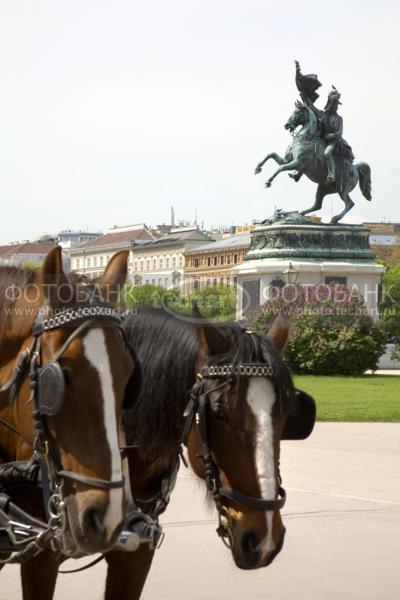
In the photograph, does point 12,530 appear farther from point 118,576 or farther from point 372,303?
point 372,303

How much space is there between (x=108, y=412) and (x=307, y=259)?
3822 centimetres

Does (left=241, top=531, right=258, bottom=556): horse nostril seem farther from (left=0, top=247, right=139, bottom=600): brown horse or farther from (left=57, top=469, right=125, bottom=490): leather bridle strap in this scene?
(left=57, top=469, right=125, bottom=490): leather bridle strap

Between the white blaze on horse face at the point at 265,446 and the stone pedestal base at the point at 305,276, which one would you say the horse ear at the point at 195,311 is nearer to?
the white blaze on horse face at the point at 265,446

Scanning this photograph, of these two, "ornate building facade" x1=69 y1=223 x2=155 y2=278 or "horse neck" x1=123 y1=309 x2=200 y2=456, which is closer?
"horse neck" x1=123 y1=309 x2=200 y2=456

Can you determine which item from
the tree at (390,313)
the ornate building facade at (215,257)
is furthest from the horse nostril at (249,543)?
the ornate building facade at (215,257)

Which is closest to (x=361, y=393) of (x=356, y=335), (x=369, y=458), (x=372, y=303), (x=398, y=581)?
(x=356, y=335)

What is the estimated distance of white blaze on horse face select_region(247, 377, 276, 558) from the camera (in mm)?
4291

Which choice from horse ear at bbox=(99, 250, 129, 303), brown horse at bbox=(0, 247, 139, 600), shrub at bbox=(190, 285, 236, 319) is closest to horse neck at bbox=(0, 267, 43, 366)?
brown horse at bbox=(0, 247, 139, 600)

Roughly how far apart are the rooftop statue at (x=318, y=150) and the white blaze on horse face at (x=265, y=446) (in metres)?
37.3

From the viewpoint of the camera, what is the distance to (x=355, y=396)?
2491cm

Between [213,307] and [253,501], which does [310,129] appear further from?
[253,501]

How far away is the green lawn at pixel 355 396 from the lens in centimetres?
2005

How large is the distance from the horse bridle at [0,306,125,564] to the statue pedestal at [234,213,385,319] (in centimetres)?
3700

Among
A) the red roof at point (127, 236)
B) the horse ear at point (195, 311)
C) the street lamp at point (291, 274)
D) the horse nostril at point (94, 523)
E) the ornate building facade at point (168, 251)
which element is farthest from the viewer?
the red roof at point (127, 236)
